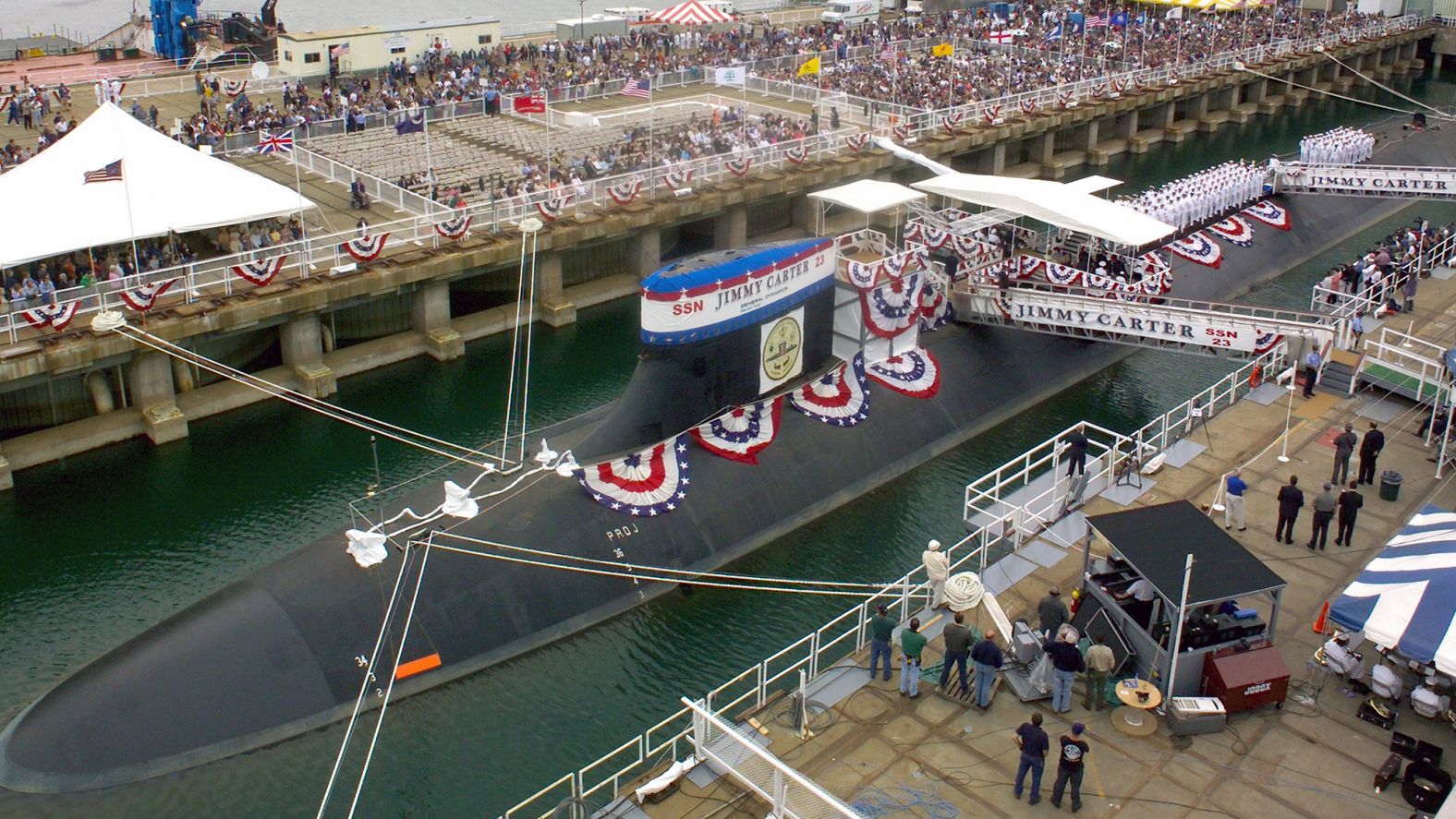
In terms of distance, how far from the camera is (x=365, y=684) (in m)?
22.3

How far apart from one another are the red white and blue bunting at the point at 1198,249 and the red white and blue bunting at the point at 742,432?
17720 mm

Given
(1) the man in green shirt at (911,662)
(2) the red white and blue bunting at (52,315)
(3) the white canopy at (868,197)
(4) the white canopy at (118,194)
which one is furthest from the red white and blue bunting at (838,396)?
(2) the red white and blue bunting at (52,315)

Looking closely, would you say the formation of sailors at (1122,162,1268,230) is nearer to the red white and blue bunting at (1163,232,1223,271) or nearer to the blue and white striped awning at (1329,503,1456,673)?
the red white and blue bunting at (1163,232,1223,271)

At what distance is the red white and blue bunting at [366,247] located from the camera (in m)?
36.9

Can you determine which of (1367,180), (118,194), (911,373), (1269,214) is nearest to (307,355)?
(118,194)

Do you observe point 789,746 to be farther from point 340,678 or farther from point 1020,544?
point 340,678

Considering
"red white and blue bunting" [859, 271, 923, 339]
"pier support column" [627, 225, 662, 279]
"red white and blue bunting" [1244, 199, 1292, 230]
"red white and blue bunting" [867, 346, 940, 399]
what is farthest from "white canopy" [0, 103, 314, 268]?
"red white and blue bunting" [1244, 199, 1292, 230]


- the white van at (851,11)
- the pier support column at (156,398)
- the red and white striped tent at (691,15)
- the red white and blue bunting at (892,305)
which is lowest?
the pier support column at (156,398)

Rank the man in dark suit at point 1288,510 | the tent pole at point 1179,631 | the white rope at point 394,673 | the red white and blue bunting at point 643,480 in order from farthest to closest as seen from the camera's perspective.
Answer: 1. the red white and blue bunting at point 643,480
2. the man in dark suit at point 1288,510
3. the white rope at point 394,673
4. the tent pole at point 1179,631

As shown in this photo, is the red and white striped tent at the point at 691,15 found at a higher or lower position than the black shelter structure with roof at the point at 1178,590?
higher

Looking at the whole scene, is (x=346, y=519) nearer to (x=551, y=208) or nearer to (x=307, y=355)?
(x=307, y=355)

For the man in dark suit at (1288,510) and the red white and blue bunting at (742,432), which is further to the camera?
the red white and blue bunting at (742,432)

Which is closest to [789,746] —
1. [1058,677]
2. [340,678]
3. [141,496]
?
[1058,677]

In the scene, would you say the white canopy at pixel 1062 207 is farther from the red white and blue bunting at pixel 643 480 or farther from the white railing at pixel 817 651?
the red white and blue bunting at pixel 643 480
